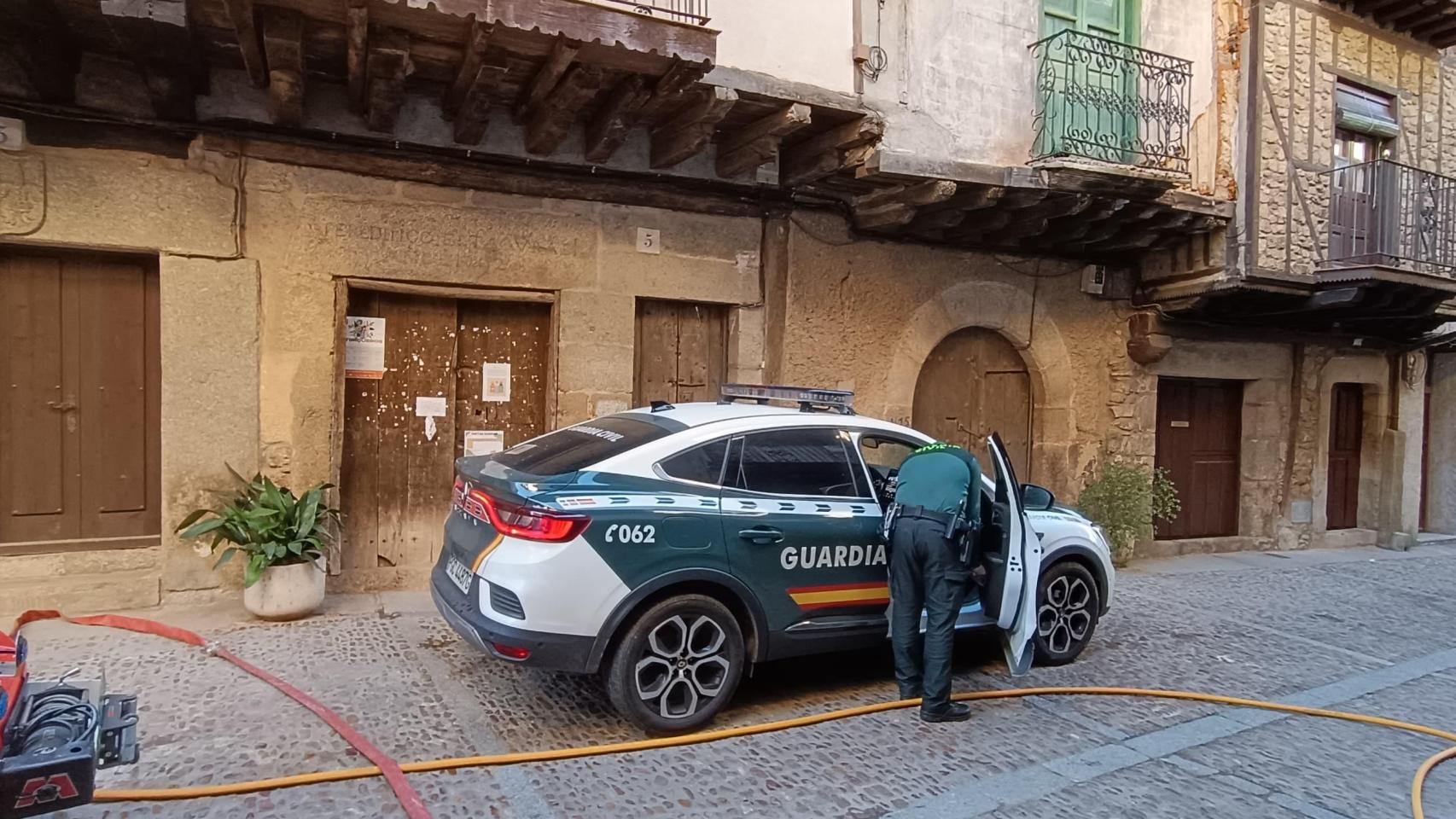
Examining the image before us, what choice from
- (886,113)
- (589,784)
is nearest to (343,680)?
(589,784)

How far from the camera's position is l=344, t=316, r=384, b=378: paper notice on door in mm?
6793

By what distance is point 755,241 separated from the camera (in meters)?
8.01

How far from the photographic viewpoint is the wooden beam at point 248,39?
16.0 ft

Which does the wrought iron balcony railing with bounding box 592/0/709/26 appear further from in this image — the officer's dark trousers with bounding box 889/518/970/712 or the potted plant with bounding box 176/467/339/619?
the potted plant with bounding box 176/467/339/619

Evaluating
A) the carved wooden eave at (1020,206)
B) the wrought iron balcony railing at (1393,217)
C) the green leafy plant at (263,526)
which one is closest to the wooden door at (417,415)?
the green leafy plant at (263,526)

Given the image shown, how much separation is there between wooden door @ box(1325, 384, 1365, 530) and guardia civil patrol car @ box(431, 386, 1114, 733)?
960cm

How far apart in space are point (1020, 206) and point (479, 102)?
486 centimetres

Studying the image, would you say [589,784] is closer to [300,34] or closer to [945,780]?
[945,780]

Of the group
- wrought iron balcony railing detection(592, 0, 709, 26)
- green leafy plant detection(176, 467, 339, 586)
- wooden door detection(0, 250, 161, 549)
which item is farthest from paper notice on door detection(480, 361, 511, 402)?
wrought iron balcony railing detection(592, 0, 709, 26)

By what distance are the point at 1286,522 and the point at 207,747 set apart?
12.3m

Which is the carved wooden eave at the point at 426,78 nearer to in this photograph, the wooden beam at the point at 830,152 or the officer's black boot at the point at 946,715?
the wooden beam at the point at 830,152

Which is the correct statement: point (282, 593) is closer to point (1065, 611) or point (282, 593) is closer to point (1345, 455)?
point (1065, 611)

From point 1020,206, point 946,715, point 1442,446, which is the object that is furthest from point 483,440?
point 1442,446

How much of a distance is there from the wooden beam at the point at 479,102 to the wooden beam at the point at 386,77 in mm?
423
